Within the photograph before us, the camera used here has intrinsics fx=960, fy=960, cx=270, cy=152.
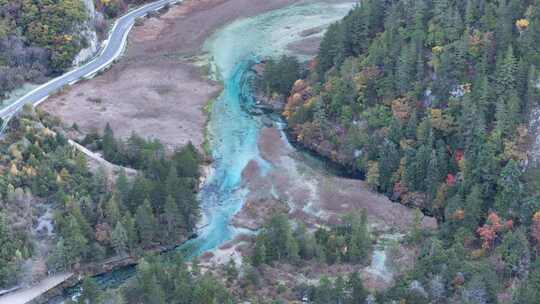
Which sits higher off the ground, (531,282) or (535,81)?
(535,81)

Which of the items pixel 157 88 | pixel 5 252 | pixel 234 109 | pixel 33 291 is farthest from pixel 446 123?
pixel 5 252

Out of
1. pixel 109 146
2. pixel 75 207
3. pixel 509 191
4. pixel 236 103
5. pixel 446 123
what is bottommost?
pixel 509 191

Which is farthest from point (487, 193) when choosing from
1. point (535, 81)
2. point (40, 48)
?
point (40, 48)

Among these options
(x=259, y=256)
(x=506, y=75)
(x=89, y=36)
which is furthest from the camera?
(x=89, y=36)

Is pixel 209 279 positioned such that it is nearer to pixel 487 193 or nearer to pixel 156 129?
pixel 487 193

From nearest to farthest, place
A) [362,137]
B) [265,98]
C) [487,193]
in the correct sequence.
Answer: [487,193], [362,137], [265,98]

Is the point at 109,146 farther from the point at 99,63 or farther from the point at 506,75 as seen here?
the point at 506,75

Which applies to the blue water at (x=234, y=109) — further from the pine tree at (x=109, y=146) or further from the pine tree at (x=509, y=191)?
the pine tree at (x=509, y=191)

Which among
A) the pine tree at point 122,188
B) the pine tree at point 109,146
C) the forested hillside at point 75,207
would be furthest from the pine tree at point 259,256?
the pine tree at point 109,146
